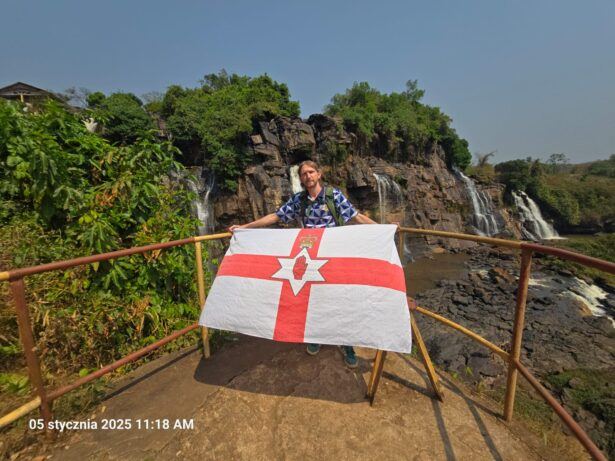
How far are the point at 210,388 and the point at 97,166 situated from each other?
8.82ft

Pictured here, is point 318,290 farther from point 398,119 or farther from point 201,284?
point 398,119

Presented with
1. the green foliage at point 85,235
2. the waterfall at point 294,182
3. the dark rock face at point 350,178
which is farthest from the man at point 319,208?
the waterfall at point 294,182

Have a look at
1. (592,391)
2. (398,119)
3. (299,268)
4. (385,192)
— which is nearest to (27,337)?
(299,268)

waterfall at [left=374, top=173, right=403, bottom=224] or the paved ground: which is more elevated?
waterfall at [left=374, top=173, right=403, bottom=224]

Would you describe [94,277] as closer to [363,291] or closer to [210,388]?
[210,388]

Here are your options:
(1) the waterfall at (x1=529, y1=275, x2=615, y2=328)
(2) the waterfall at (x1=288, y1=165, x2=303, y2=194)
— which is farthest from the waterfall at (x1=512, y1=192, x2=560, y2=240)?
(2) the waterfall at (x1=288, y1=165, x2=303, y2=194)

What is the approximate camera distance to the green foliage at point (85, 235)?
8.25ft

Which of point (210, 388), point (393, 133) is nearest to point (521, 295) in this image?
point (210, 388)

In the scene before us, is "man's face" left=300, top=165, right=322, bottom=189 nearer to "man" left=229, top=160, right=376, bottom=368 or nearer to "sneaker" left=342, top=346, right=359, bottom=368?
"man" left=229, top=160, right=376, bottom=368

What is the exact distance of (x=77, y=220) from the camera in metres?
2.88

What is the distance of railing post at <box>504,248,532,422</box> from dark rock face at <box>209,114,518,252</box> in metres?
16.4

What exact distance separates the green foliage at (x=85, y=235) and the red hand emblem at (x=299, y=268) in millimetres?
1254

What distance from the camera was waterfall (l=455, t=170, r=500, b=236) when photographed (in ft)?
83.3

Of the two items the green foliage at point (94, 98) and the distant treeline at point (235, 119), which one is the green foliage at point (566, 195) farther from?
the green foliage at point (94, 98)
